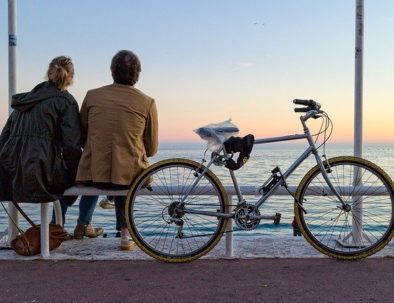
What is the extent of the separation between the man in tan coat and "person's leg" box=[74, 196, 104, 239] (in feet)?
1.74

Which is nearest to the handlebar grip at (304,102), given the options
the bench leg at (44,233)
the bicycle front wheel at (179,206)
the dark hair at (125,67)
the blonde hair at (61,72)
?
the bicycle front wheel at (179,206)

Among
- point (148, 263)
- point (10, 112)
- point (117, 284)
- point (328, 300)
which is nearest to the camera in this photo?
point (328, 300)

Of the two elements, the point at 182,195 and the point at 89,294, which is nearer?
the point at 89,294

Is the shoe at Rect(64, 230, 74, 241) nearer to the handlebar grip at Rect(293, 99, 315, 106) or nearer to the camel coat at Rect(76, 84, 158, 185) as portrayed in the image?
the camel coat at Rect(76, 84, 158, 185)

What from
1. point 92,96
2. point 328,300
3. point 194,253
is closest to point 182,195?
point 194,253

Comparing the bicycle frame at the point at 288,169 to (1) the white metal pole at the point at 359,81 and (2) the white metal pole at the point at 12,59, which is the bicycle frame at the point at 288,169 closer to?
(1) the white metal pole at the point at 359,81

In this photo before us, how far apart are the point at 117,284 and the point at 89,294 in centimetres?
26

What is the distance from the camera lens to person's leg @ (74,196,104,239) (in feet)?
16.7

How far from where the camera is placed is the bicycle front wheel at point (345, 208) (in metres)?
4.46

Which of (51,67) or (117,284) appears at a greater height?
(51,67)

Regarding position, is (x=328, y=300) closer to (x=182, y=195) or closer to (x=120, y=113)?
(x=182, y=195)

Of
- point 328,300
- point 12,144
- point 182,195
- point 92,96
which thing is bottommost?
point 328,300

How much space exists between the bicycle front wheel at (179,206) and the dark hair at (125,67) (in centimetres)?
81

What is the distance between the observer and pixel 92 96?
4602 mm
